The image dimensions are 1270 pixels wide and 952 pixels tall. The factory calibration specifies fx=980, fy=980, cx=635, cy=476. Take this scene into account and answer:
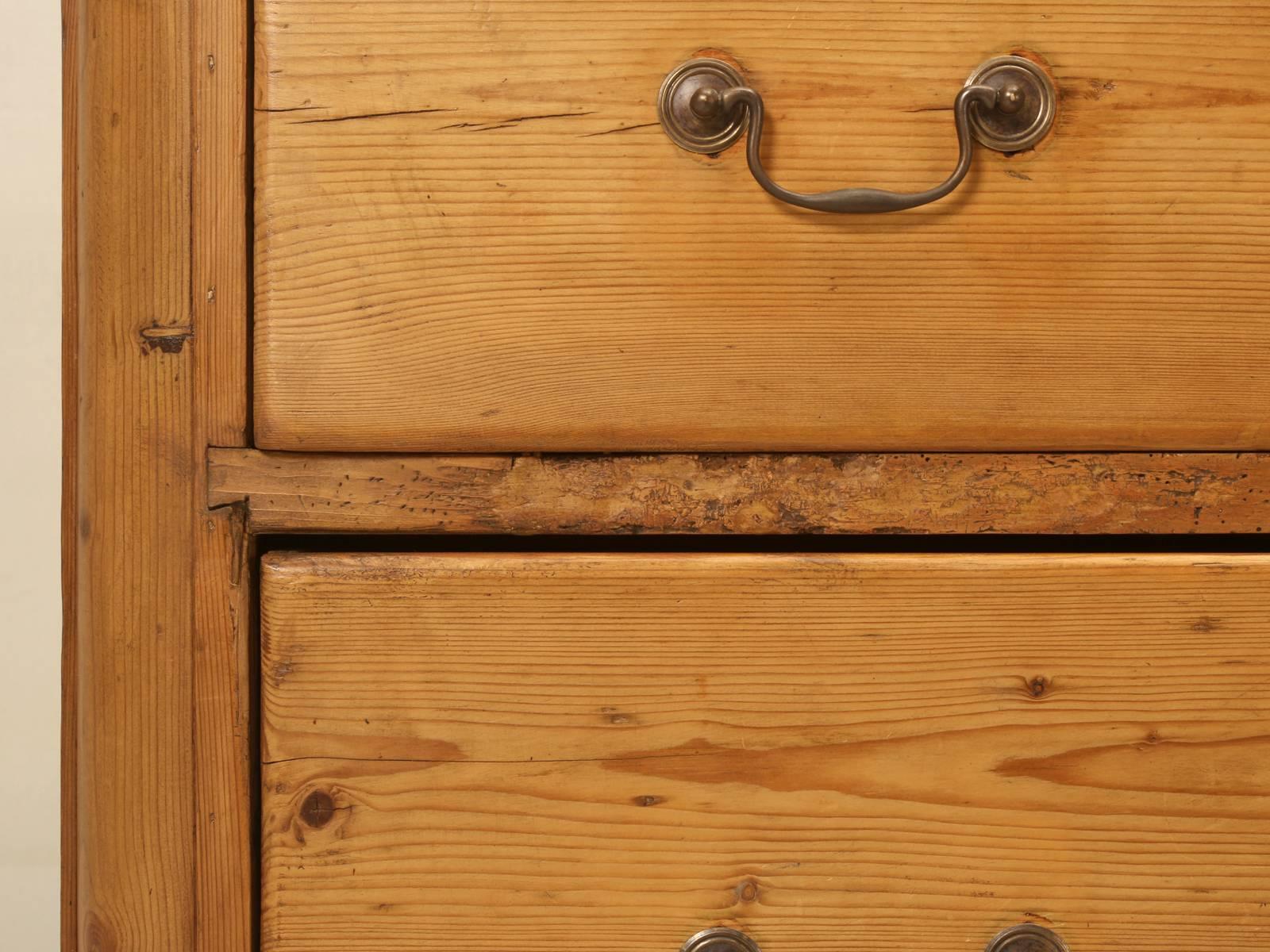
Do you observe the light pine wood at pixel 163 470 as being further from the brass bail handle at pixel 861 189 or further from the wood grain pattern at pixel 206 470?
the brass bail handle at pixel 861 189

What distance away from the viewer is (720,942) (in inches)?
15.6

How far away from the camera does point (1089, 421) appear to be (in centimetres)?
40

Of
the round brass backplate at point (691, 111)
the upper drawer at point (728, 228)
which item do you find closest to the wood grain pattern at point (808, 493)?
the upper drawer at point (728, 228)

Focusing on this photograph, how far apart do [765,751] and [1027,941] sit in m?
0.13

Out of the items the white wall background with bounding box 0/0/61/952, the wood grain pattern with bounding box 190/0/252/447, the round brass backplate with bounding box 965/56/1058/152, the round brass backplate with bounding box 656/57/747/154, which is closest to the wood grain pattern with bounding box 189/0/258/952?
the wood grain pattern with bounding box 190/0/252/447

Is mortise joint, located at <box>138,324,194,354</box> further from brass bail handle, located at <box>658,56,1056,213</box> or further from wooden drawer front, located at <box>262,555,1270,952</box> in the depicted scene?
brass bail handle, located at <box>658,56,1056,213</box>

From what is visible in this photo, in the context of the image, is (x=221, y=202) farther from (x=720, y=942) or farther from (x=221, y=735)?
(x=720, y=942)

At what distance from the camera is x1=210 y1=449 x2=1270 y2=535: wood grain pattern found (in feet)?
1.32

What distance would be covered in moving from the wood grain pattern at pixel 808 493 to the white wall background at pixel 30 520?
0.56m

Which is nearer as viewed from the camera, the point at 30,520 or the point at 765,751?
the point at 765,751

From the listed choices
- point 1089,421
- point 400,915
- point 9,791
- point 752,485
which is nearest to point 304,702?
point 400,915

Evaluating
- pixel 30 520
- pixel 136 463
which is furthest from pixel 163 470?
pixel 30 520

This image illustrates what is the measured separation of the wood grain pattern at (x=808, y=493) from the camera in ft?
1.32

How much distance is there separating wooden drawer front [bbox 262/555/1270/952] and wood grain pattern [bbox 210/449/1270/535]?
16 millimetres
